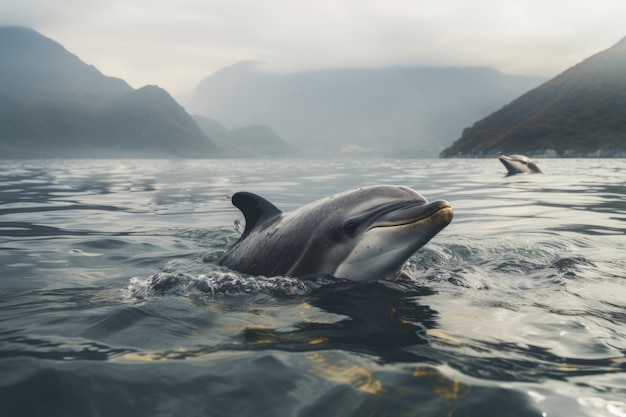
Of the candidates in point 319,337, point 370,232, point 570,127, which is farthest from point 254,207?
point 570,127

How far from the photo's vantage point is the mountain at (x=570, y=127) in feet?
472

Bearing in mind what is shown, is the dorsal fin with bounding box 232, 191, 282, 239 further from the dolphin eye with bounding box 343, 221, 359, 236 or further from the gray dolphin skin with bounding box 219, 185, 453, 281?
the dolphin eye with bounding box 343, 221, 359, 236

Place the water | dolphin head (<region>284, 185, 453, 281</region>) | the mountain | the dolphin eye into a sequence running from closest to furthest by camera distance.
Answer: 1. the water
2. dolphin head (<region>284, 185, 453, 281</region>)
3. the dolphin eye
4. the mountain

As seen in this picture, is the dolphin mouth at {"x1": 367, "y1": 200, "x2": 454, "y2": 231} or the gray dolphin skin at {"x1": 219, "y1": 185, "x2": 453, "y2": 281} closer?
the dolphin mouth at {"x1": 367, "y1": 200, "x2": 454, "y2": 231}

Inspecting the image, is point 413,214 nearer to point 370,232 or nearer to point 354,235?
point 370,232

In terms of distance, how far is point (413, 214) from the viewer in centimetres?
607

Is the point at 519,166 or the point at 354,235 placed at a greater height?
the point at 519,166

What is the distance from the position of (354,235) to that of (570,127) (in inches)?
6778

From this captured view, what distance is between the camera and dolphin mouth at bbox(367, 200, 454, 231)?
596 centimetres

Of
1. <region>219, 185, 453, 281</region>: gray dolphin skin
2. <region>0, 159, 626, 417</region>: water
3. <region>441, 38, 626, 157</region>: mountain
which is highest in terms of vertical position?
<region>441, 38, 626, 157</region>: mountain

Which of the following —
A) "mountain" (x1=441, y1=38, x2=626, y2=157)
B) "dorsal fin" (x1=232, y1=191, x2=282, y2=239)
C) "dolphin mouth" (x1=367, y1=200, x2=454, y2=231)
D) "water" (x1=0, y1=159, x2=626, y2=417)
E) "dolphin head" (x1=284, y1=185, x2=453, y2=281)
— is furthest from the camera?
"mountain" (x1=441, y1=38, x2=626, y2=157)

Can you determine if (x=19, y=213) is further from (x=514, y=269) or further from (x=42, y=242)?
(x=514, y=269)

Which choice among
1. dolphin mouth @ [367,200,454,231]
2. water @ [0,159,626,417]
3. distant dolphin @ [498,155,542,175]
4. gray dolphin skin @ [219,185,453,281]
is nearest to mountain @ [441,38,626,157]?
distant dolphin @ [498,155,542,175]

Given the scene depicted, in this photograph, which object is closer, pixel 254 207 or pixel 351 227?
pixel 351 227
